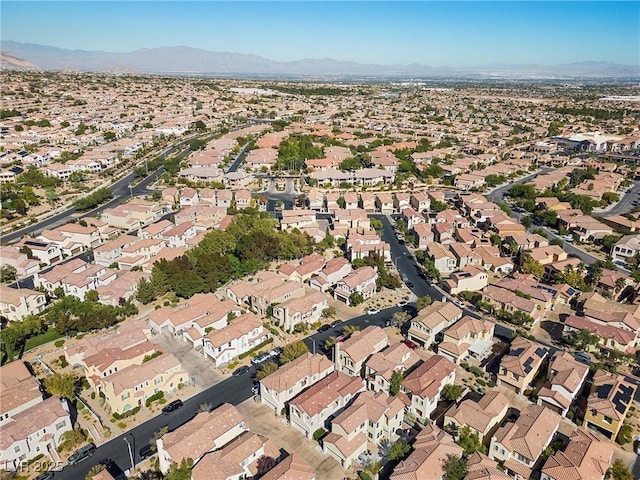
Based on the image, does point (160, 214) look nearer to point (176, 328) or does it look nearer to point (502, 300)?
point (176, 328)

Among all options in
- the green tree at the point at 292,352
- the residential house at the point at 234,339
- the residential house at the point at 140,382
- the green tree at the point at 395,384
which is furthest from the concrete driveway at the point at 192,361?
the green tree at the point at 395,384

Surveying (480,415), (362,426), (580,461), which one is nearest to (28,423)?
(362,426)

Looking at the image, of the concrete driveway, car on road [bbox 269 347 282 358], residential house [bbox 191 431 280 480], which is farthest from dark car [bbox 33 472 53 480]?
car on road [bbox 269 347 282 358]

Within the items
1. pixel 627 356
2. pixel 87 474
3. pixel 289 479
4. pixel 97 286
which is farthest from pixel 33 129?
pixel 627 356

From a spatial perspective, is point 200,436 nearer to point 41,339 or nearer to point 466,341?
point 466,341

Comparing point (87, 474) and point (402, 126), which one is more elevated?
point (402, 126)

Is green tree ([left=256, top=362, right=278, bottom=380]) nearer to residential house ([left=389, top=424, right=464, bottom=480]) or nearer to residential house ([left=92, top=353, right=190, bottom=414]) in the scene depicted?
residential house ([left=92, top=353, right=190, bottom=414])
